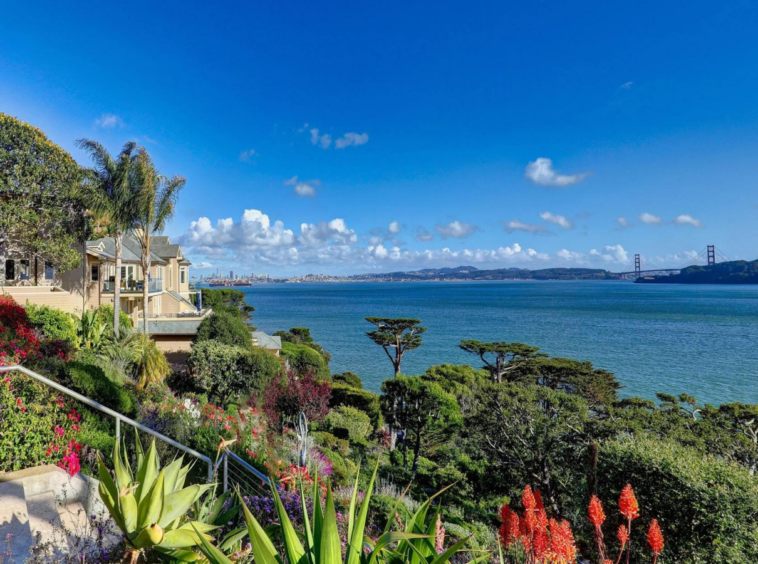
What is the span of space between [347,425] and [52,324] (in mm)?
11818

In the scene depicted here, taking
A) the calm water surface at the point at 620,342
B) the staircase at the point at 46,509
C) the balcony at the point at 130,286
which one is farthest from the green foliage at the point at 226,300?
the staircase at the point at 46,509

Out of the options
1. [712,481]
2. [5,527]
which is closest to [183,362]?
[5,527]

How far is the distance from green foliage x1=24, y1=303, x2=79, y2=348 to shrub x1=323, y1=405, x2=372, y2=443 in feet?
32.5

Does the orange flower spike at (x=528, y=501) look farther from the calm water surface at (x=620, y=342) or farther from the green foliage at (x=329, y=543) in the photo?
the calm water surface at (x=620, y=342)

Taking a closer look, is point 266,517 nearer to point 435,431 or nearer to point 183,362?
point 435,431

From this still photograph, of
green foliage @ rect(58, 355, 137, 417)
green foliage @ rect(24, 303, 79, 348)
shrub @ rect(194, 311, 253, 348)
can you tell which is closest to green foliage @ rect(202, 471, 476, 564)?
green foliage @ rect(58, 355, 137, 417)

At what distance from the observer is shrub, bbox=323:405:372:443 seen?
16.0m

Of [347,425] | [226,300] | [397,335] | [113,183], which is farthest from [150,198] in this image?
[226,300]

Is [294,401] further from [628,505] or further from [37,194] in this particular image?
[37,194]

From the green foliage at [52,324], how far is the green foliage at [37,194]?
5518mm

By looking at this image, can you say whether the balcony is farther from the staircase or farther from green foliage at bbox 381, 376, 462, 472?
the staircase

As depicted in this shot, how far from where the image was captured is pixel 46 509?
4.29 meters

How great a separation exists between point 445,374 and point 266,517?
20.6 meters

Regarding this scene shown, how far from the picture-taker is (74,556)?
3.12m
